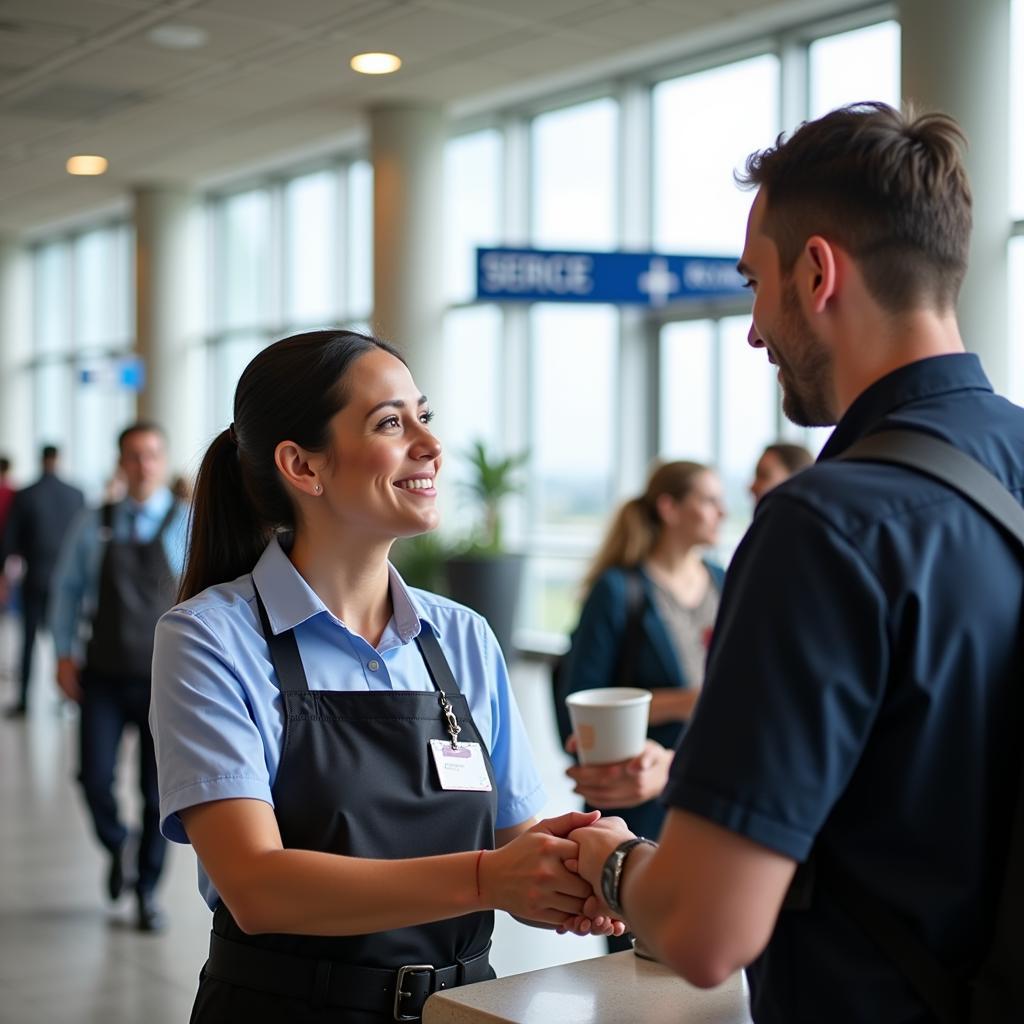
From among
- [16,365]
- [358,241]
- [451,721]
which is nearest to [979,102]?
[451,721]

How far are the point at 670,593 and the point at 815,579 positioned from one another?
280cm

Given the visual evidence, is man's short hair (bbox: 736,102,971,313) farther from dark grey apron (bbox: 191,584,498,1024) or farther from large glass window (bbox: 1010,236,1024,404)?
large glass window (bbox: 1010,236,1024,404)

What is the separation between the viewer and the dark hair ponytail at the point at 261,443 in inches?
82.3

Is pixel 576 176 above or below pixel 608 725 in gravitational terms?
above

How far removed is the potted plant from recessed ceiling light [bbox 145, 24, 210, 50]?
3.36 m

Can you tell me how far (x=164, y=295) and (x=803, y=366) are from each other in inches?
508

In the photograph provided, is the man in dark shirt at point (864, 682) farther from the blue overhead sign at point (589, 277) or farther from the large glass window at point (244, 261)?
the large glass window at point (244, 261)

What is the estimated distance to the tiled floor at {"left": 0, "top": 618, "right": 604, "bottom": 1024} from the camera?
13.9 feet

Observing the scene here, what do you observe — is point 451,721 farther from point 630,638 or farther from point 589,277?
point 589,277

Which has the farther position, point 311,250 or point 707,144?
point 311,250

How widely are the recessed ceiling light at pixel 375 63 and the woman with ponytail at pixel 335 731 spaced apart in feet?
23.3

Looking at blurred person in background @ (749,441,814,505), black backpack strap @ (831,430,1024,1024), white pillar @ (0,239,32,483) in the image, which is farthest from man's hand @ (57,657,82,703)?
white pillar @ (0,239,32,483)

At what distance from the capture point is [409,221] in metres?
10.2

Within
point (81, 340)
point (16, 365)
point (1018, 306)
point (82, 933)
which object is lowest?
point (82, 933)
